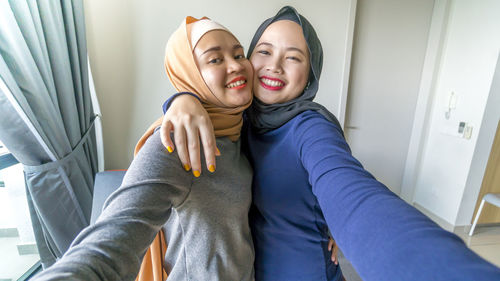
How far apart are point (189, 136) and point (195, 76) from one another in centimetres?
26

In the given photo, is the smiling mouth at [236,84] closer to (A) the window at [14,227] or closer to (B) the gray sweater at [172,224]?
(B) the gray sweater at [172,224]

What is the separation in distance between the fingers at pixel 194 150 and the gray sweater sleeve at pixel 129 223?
1.2 inches

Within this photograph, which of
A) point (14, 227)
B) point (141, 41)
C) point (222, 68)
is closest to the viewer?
point (222, 68)

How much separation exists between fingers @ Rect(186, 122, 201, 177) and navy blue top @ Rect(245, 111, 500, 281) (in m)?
0.28

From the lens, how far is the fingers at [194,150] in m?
0.45

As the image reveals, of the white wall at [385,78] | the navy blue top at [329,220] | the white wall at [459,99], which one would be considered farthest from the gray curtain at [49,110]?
the white wall at [459,99]

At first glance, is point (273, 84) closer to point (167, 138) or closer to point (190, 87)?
point (190, 87)

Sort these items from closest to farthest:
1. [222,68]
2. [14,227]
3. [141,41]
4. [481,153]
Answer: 1. [222,68]
2. [14,227]
3. [141,41]
4. [481,153]

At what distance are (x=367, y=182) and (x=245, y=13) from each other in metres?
1.81

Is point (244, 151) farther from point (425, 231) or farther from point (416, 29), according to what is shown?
point (416, 29)

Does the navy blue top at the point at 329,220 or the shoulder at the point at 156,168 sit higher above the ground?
the shoulder at the point at 156,168

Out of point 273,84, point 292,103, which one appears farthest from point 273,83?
point 292,103

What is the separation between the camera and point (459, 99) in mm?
2094

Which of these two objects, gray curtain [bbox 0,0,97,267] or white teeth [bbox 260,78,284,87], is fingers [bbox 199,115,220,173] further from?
gray curtain [bbox 0,0,97,267]
